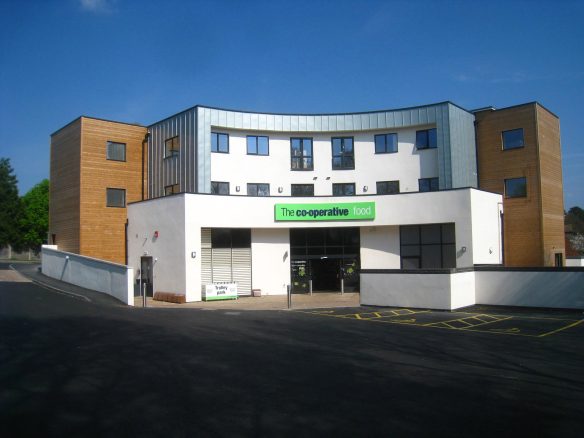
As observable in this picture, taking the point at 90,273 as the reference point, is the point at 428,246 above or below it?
above

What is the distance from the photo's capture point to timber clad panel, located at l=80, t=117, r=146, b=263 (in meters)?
27.4

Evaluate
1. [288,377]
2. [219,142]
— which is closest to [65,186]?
[219,142]

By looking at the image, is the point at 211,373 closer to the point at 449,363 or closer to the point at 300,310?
the point at 449,363

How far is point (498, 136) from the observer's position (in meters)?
26.8

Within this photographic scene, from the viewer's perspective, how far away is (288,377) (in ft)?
28.3

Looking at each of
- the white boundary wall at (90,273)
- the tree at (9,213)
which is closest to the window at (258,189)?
the white boundary wall at (90,273)

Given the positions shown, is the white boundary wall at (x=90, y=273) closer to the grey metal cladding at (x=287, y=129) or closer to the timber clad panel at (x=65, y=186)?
the timber clad panel at (x=65, y=186)

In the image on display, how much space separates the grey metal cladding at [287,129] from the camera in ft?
85.7

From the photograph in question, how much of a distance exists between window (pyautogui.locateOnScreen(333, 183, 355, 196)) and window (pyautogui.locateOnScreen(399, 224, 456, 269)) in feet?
12.8

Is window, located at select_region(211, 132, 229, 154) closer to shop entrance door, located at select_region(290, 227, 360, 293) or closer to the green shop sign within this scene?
the green shop sign

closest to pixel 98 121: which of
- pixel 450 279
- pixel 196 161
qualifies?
pixel 196 161

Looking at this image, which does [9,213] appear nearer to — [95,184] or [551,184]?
[95,184]

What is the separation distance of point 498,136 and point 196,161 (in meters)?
16.1

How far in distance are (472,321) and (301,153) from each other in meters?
15.6
